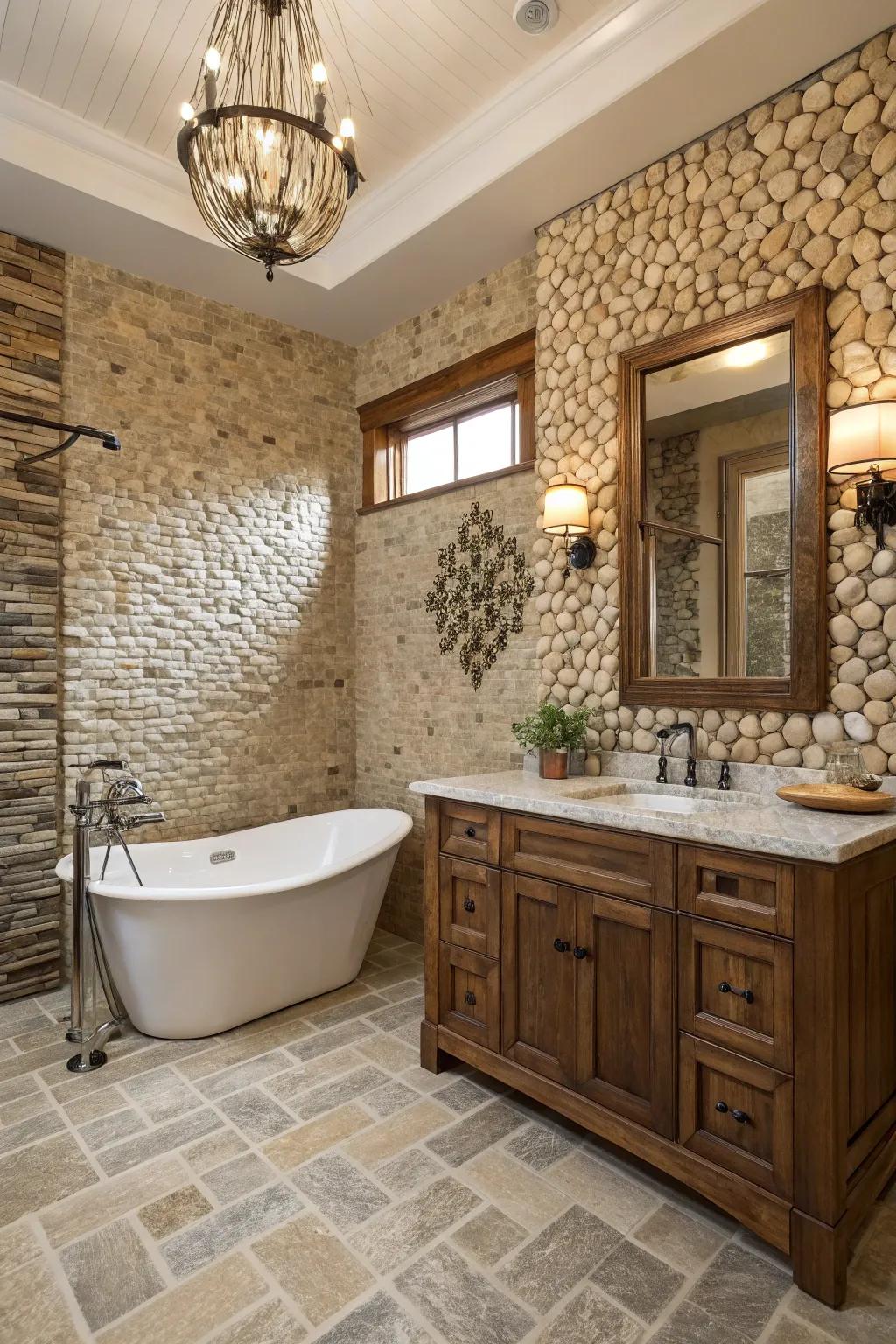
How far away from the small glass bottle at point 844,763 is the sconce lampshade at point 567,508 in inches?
49.7

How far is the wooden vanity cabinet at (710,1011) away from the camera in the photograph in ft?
5.47

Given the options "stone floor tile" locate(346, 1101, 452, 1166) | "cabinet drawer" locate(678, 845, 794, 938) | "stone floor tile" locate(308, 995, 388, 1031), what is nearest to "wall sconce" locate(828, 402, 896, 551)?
"cabinet drawer" locate(678, 845, 794, 938)

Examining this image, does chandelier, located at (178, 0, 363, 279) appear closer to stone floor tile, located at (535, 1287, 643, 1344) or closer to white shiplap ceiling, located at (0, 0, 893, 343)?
white shiplap ceiling, located at (0, 0, 893, 343)

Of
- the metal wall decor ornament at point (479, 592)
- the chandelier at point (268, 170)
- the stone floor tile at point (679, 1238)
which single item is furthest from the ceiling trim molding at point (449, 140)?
the stone floor tile at point (679, 1238)

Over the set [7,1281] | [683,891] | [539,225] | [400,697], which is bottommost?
[7,1281]

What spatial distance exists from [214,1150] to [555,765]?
1618 millimetres

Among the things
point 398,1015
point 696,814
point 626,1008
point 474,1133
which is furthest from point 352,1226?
point 696,814

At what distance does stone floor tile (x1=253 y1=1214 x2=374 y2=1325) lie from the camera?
5.40 ft

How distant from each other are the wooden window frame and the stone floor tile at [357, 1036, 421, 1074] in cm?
247

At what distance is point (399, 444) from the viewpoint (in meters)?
4.52

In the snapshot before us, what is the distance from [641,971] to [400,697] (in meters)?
2.39

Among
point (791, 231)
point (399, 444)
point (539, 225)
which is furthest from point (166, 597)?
point (791, 231)

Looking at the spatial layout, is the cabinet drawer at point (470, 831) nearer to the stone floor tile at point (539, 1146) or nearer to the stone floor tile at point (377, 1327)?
the stone floor tile at point (539, 1146)

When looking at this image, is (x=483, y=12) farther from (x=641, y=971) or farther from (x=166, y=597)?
(x=641, y=971)
